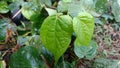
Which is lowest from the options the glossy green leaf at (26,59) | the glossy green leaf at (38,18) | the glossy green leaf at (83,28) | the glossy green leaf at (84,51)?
the glossy green leaf at (84,51)

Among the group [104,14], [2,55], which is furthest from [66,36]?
[104,14]

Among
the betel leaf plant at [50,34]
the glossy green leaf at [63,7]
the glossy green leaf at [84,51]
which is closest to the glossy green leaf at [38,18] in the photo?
the betel leaf plant at [50,34]

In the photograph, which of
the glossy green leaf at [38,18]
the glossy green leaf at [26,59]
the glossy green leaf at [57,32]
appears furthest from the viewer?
the glossy green leaf at [38,18]

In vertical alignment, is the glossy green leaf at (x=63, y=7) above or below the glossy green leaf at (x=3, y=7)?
above

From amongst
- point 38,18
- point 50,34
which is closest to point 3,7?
point 38,18

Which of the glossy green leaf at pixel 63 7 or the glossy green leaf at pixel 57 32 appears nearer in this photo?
the glossy green leaf at pixel 57 32

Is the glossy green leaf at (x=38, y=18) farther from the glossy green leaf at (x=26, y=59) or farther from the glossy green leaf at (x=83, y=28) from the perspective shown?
the glossy green leaf at (x=83, y=28)

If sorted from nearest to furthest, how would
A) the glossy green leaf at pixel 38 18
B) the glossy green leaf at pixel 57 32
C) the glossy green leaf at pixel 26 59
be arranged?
the glossy green leaf at pixel 57 32 → the glossy green leaf at pixel 26 59 → the glossy green leaf at pixel 38 18

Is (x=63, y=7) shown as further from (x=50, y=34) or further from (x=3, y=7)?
(x=3, y=7)
